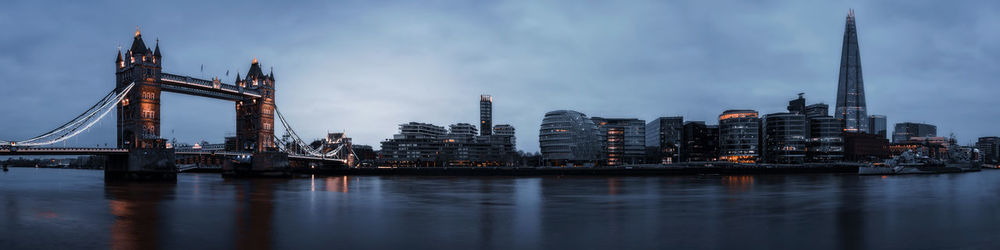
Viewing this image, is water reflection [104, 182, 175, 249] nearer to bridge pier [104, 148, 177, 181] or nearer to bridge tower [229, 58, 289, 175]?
bridge pier [104, 148, 177, 181]

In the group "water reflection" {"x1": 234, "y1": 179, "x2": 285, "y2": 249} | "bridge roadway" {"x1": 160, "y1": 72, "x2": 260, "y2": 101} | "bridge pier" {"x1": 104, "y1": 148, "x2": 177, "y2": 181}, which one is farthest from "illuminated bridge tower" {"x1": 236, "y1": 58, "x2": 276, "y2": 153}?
"water reflection" {"x1": 234, "y1": 179, "x2": 285, "y2": 249}

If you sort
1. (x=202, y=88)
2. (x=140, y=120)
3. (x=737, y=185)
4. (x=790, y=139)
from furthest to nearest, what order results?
(x=790, y=139) < (x=202, y=88) < (x=140, y=120) < (x=737, y=185)

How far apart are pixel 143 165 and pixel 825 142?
188m

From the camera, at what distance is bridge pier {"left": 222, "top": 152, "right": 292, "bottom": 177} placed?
98.8m

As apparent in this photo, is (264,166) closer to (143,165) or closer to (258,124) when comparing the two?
(258,124)

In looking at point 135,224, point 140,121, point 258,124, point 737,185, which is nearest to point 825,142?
point 737,185

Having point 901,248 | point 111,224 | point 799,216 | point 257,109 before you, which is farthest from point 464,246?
point 257,109

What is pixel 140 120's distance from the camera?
7912 centimetres

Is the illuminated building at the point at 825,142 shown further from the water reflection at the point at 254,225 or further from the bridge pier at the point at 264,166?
the water reflection at the point at 254,225

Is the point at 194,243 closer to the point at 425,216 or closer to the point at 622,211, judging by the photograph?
the point at 425,216

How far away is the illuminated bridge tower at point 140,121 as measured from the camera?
244ft

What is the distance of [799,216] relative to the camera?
30.4m

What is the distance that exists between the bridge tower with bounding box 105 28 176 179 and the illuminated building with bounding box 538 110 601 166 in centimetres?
11396

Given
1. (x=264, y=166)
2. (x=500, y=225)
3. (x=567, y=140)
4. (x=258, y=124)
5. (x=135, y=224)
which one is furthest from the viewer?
(x=567, y=140)
